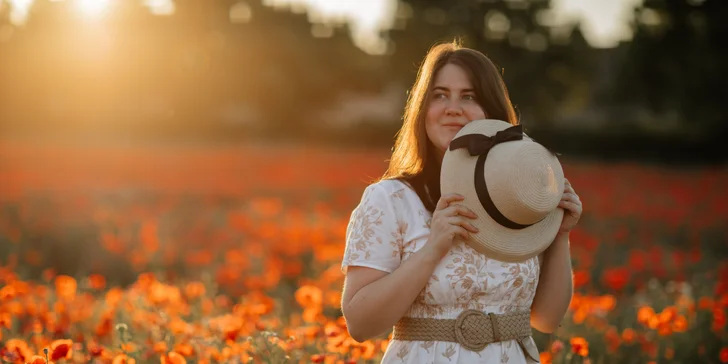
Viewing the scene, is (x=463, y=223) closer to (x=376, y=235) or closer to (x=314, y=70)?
(x=376, y=235)

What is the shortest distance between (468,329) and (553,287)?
0.47 meters

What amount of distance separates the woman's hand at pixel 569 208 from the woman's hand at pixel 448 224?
37 cm

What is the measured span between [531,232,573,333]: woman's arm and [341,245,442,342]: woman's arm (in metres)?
0.58

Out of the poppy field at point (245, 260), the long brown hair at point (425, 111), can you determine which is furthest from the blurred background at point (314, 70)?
the long brown hair at point (425, 111)

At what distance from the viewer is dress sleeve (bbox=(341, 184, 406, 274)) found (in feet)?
8.53

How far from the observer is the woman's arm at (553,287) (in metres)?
2.89

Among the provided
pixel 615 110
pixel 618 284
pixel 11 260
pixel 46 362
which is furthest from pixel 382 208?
pixel 615 110

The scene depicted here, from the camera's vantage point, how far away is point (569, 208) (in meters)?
2.73

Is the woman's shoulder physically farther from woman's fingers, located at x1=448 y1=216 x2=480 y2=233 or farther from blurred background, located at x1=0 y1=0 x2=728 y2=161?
blurred background, located at x1=0 y1=0 x2=728 y2=161

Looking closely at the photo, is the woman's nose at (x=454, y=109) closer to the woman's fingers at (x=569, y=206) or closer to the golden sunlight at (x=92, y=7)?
the woman's fingers at (x=569, y=206)

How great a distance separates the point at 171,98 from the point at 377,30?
12.0 m

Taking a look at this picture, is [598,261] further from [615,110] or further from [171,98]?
[615,110]

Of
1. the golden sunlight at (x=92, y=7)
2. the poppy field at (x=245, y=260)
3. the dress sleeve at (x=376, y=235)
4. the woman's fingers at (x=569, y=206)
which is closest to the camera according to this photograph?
the dress sleeve at (x=376, y=235)

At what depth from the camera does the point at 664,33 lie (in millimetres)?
28469
